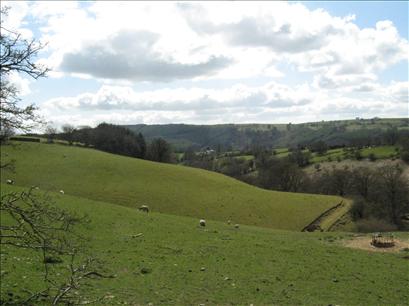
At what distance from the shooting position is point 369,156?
130m

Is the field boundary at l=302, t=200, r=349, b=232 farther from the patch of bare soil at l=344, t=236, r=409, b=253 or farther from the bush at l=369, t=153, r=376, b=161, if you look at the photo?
the bush at l=369, t=153, r=376, b=161

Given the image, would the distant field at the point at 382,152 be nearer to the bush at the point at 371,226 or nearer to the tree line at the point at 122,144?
the tree line at the point at 122,144

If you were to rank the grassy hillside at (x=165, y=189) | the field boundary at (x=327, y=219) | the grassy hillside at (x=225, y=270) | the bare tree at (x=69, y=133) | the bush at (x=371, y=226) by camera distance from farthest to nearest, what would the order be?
the bare tree at (x=69, y=133), the grassy hillside at (x=165, y=189), the bush at (x=371, y=226), the field boundary at (x=327, y=219), the grassy hillside at (x=225, y=270)

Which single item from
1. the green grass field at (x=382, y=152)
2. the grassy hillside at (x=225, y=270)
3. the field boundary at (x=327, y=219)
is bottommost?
the field boundary at (x=327, y=219)

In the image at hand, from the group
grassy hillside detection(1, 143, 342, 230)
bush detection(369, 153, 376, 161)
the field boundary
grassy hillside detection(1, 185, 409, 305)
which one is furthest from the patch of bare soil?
bush detection(369, 153, 376, 161)

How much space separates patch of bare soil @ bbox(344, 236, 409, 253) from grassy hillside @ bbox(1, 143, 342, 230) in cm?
2050

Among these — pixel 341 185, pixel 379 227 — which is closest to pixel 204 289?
pixel 379 227

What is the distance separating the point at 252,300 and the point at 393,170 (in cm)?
6662

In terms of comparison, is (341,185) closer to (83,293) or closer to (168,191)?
(168,191)

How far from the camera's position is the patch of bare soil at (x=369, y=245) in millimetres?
28078

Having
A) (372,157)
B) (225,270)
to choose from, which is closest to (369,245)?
(225,270)

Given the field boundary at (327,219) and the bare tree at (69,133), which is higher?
the bare tree at (69,133)

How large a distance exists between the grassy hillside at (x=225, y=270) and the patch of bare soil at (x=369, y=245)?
3.13 feet

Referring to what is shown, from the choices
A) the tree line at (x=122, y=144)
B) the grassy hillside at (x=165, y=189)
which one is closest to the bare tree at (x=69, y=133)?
the tree line at (x=122, y=144)
